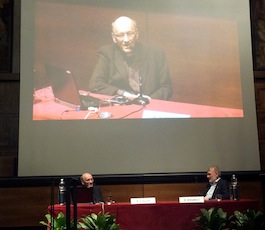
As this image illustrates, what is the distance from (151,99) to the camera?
7000 millimetres

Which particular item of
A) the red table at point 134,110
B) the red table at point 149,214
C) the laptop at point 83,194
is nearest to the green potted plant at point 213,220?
the red table at point 149,214

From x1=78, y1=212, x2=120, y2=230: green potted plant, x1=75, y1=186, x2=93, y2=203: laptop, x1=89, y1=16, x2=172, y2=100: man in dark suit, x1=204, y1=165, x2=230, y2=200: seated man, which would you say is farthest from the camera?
x1=89, y1=16, x2=172, y2=100: man in dark suit

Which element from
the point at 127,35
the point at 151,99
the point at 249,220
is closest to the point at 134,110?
the point at 151,99

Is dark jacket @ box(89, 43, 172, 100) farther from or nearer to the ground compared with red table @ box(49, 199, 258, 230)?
farther from the ground

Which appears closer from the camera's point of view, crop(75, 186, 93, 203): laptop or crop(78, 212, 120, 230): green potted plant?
crop(75, 186, 93, 203): laptop

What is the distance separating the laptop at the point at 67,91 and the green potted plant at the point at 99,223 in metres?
2.68

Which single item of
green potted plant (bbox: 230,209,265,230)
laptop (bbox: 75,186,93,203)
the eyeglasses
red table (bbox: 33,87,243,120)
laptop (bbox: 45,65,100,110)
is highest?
the eyeglasses

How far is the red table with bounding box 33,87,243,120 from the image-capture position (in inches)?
272

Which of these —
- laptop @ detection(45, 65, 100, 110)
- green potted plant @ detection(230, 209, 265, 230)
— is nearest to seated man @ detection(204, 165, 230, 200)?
green potted plant @ detection(230, 209, 265, 230)

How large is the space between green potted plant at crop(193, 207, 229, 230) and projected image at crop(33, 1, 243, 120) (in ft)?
8.16

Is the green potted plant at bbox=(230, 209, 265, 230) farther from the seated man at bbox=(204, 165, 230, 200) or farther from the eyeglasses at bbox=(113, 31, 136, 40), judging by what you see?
the eyeglasses at bbox=(113, 31, 136, 40)

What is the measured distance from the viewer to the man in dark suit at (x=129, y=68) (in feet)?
23.0

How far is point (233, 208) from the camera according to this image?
497 cm

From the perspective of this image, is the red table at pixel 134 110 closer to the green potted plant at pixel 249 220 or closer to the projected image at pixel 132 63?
the projected image at pixel 132 63
